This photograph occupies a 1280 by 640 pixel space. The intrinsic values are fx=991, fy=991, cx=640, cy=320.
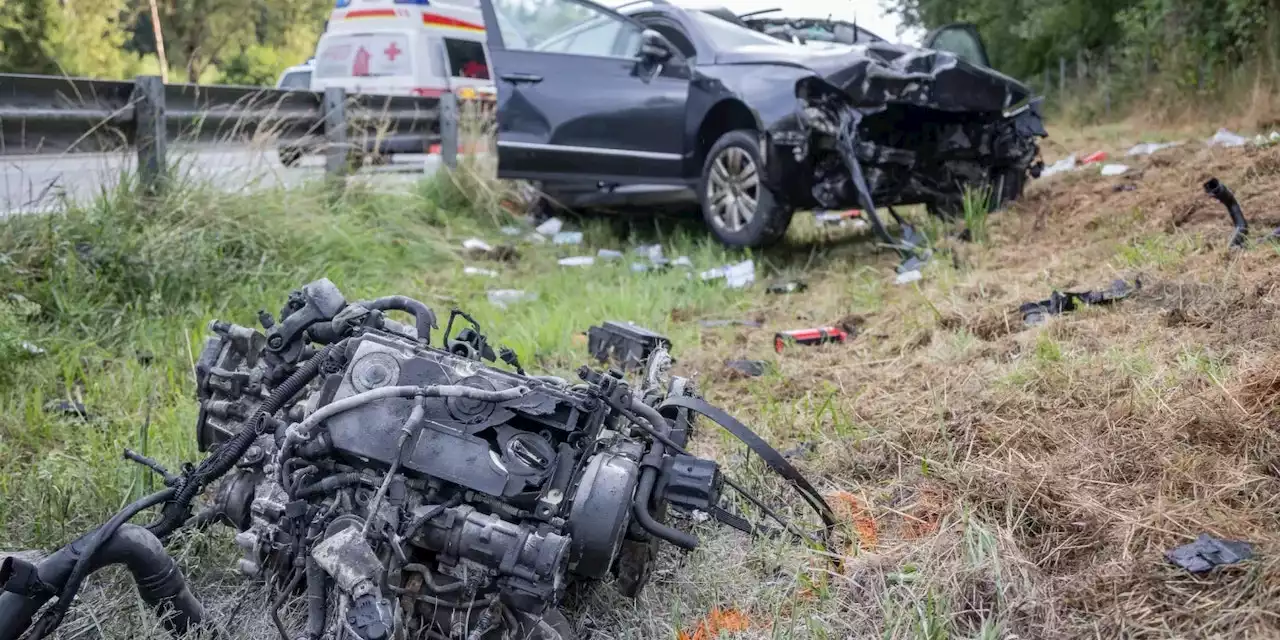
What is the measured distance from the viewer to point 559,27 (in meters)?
7.47

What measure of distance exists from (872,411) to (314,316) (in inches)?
72.7

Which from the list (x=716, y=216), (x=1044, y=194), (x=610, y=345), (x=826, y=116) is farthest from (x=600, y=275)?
(x=1044, y=194)

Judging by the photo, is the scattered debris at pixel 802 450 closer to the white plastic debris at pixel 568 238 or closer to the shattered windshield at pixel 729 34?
the shattered windshield at pixel 729 34

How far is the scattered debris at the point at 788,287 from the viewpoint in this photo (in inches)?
222

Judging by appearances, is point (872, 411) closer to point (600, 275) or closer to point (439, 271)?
point (600, 275)

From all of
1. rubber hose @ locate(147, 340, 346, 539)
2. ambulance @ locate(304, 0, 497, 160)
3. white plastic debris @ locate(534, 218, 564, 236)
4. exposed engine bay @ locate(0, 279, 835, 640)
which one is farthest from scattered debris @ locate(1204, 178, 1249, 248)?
ambulance @ locate(304, 0, 497, 160)

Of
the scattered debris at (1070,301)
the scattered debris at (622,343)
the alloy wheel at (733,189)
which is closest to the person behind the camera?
the scattered debris at (622,343)

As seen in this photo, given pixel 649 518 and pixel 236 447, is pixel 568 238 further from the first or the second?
pixel 649 518

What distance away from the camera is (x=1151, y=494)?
2.46 meters

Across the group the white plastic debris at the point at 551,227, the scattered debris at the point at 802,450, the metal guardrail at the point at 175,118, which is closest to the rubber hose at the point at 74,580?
the scattered debris at the point at 802,450

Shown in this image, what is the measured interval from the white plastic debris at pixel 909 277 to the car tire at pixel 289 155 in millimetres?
4360

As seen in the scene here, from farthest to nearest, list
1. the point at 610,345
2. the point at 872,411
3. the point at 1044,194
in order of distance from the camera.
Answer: the point at 1044,194
the point at 610,345
the point at 872,411

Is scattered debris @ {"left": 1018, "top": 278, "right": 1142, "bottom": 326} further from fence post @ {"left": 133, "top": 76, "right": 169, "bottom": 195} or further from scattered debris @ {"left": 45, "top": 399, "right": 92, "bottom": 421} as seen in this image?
fence post @ {"left": 133, "top": 76, "right": 169, "bottom": 195}

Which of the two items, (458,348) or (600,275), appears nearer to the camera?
(458,348)
